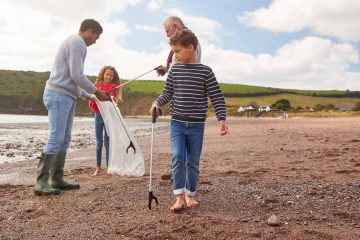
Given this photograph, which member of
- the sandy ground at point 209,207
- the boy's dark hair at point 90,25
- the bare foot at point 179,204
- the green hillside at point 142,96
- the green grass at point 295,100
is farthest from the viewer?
the green hillside at point 142,96

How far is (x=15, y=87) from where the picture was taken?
105688 millimetres

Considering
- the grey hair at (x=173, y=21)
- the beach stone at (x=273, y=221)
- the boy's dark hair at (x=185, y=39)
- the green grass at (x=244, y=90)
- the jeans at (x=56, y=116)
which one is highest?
the green grass at (x=244, y=90)

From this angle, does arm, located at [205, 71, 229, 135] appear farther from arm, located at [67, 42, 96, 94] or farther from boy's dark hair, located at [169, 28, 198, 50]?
arm, located at [67, 42, 96, 94]

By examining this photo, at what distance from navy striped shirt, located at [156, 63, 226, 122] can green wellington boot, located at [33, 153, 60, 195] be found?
2.12 meters

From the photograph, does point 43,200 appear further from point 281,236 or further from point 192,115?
A: point 281,236

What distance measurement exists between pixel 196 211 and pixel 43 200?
2.14m

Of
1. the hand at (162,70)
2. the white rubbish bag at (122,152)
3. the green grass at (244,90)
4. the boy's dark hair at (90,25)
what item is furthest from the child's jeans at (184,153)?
the green grass at (244,90)

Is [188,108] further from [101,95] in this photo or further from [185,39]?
[101,95]

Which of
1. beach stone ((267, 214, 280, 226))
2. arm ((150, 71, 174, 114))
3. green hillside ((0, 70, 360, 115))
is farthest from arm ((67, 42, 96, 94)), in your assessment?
green hillside ((0, 70, 360, 115))

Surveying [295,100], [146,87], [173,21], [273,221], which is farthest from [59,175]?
[146,87]

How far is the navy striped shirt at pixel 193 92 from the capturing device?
4762mm

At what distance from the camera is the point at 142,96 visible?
104 metres

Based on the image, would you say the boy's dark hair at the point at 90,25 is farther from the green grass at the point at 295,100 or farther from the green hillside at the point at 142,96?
the green grass at the point at 295,100

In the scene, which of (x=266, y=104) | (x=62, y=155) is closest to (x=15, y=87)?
(x=266, y=104)
